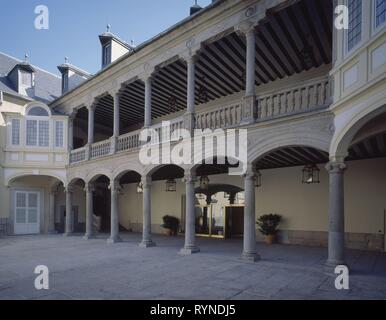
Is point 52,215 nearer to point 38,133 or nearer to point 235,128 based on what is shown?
point 38,133

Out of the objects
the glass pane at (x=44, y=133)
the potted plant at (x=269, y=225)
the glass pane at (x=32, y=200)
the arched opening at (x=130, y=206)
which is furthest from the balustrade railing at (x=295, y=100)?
the glass pane at (x=32, y=200)

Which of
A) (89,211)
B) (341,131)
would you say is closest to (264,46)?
(341,131)

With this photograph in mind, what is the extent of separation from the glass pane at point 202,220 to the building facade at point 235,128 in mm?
64

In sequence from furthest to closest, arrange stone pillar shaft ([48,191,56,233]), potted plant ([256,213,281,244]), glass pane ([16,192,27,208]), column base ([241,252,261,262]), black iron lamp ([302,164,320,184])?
stone pillar shaft ([48,191,56,233])
glass pane ([16,192,27,208])
potted plant ([256,213,281,244])
black iron lamp ([302,164,320,184])
column base ([241,252,261,262])

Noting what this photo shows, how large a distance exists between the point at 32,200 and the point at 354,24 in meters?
18.9

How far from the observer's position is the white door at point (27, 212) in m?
17.9

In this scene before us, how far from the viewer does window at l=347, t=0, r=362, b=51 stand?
22.3 ft

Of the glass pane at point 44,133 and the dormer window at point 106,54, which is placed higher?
the dormer window at point 106,54

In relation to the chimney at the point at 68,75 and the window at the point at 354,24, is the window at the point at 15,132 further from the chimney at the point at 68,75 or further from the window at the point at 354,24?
the window at the point at 354,24

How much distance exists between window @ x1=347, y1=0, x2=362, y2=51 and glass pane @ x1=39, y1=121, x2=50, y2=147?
16.4 metres

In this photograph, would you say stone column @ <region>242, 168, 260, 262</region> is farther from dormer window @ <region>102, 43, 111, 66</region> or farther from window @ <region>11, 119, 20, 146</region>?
window @ <region>11, 119, 20, 146</region>

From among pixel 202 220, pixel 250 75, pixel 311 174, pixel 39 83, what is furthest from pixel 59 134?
pixel 311 174

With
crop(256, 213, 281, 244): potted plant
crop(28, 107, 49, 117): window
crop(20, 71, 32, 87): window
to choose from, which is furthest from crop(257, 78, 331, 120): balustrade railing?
crop(20, 71, 32, 87): window
